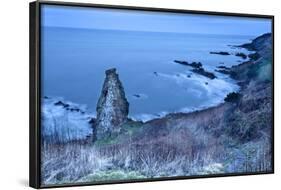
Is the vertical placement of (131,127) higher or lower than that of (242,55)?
lower

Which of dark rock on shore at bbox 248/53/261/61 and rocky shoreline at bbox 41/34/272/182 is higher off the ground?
dark rock on shore at bbox 248/53/261/61

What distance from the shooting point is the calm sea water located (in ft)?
22.1

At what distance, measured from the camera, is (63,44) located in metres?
6.75

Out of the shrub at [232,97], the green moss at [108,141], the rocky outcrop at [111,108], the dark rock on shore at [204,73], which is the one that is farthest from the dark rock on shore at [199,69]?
the green moss at [108,141]

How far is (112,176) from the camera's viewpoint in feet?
22.8

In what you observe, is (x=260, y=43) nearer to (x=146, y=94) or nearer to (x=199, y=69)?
(x=199, y=69)

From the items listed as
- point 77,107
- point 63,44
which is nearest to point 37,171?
point 77,107

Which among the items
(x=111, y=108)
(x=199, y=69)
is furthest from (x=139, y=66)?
(x=199, y=69)

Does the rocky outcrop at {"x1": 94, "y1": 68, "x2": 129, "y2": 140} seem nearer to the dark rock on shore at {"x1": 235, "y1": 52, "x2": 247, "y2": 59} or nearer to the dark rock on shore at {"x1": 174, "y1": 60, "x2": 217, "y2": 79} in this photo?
the dark rock on shore at {"x1": 174, "y1": 60, "x2": 217, "y2": 79}

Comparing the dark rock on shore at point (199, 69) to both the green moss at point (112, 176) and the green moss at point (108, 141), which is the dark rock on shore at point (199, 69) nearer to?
the green moss at point (108, 141)

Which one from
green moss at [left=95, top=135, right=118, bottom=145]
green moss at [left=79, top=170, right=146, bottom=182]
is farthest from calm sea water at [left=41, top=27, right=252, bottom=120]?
green moss at [left=79, top=170, right=146, bottom=182]

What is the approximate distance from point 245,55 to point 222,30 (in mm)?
334

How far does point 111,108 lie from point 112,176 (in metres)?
0.57

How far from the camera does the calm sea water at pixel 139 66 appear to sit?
674 centimetres
